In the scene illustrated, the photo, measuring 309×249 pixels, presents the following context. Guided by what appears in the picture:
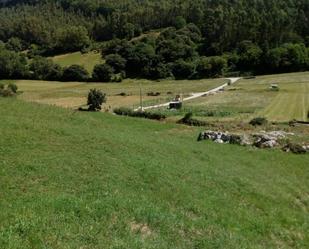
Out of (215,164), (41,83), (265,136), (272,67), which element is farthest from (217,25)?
(215,164)

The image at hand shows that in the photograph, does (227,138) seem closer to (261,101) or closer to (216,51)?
(261,101)

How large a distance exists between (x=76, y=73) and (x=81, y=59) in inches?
1138

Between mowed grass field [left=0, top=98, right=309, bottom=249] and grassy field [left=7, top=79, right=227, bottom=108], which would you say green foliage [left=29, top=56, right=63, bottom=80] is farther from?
mowed grass field [left=0, top=98, right=309, bottom=249]

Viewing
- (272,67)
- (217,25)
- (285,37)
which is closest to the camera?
(272,67)

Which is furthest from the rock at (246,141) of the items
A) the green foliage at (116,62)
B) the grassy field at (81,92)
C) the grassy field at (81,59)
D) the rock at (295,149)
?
the grassy field at (81,59)

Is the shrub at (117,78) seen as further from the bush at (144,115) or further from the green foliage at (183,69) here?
the bush at (144,115)

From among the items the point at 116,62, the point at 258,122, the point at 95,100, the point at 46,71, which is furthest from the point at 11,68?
the point at 258,122

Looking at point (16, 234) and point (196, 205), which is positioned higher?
point (16, 234)

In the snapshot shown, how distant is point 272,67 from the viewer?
497ft

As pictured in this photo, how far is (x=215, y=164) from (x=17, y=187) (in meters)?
15.2

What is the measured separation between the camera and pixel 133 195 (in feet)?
63.0

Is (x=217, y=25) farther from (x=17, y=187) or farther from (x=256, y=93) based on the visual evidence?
(x=17, y=187)

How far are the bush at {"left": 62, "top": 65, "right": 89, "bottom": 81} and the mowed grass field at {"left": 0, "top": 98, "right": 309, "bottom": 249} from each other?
129 meters

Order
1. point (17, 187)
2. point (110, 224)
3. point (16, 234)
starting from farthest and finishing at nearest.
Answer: point (17, 187) → point (110, 224) → point (16, 234)
